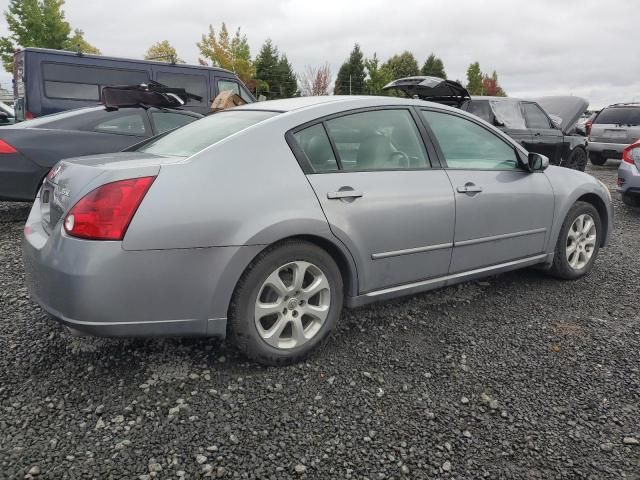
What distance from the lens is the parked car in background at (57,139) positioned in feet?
17.1

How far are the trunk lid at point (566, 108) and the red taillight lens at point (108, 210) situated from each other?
10.3 meters

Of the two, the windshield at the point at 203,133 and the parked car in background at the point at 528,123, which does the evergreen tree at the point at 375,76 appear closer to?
the parked car in background at the point at 528,123

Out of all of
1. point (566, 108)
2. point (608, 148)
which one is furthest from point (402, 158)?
point (608, 148)

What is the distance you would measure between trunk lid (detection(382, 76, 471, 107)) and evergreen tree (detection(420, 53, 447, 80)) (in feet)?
140

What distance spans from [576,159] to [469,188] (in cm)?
868

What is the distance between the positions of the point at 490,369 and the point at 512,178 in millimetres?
1520

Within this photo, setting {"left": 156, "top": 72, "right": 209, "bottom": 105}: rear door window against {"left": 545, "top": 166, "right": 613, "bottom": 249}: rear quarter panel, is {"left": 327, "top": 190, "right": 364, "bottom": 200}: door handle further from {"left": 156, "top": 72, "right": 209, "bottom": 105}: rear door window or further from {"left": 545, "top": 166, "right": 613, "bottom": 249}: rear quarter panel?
{"left": 156, "top": 72, "right": 209, "bottom": 105}: rear door window

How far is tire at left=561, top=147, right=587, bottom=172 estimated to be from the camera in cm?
1027

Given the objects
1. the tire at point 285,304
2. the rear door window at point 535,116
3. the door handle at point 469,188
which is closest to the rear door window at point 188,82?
the rear door window at point 535,116

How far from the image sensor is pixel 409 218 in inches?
118

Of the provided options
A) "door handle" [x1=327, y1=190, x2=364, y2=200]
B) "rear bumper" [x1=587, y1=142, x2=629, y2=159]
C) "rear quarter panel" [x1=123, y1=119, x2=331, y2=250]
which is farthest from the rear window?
"rear quarter panel" [x1=123, y1=119, x2=331, y2=250]

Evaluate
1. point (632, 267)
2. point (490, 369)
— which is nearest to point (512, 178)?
point (490, 369)

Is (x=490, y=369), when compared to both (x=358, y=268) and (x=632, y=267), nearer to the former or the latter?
(x=358, y=268)

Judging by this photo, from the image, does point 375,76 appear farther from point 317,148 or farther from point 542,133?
point 317,148
